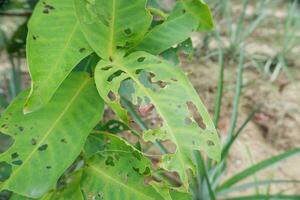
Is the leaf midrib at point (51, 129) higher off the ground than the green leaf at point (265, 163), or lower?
higher

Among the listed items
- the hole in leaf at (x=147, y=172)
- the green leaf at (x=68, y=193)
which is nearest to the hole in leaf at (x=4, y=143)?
the green leaf at (x=68, y=193)

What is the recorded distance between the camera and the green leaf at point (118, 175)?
0.79m

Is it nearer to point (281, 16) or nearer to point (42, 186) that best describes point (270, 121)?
point (281, 16)

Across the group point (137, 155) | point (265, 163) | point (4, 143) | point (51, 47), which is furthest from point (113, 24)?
point (265, 163)

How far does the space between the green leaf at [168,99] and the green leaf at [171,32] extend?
0.05 m

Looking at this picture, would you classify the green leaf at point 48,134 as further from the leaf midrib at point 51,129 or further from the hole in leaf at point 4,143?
the hole in leaf at point 4,143

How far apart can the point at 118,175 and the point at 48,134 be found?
0.13 metres

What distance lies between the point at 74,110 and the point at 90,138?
0.13 meters

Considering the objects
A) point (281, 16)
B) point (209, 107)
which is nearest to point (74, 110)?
point (209, 107)

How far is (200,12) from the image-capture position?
87cm

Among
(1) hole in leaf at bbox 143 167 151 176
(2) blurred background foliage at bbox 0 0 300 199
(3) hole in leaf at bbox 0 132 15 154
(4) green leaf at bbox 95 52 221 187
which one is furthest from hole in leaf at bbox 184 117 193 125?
(2) blurred background foliage at bbox 0 0 300 199

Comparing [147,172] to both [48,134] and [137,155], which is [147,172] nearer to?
[137,155]

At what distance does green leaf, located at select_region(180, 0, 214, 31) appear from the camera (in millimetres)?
860

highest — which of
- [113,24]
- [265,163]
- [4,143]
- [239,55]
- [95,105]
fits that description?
[113,24]
